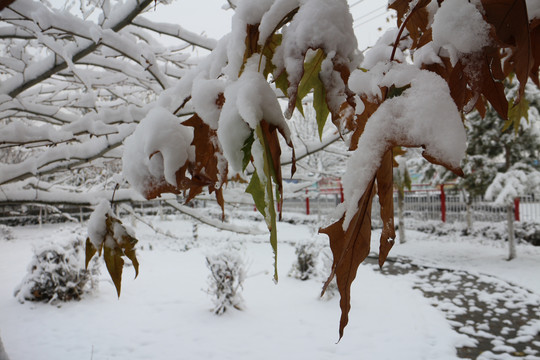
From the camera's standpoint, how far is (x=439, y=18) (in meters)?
0.42

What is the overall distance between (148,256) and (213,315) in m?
5.19

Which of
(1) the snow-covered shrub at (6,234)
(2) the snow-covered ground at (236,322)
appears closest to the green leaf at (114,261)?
(2) the snow-covered ground at (236,322)

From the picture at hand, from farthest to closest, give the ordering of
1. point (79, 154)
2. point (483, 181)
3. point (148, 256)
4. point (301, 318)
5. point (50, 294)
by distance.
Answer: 1. point (148, 256)
2. point (483, 181)
3. point (50, 294)
4. point (301, 318)
5. point (79, 154)

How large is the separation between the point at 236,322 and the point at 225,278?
798 millimetres

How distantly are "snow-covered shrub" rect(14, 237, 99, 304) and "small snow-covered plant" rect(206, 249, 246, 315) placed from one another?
2123 mm

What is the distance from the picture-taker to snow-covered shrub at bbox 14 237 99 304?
597cm

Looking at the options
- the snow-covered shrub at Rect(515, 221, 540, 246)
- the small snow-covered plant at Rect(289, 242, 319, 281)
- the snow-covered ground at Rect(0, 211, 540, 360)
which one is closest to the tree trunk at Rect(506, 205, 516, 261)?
the snow-covered ground at Rect(0, 211, 540, 360)

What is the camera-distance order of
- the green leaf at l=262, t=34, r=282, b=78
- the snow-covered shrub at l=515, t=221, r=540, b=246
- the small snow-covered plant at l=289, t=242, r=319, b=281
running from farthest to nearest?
1. the snow-covered shrub at l=515, t=221, r=540, b=246
2. the small snow-covered plant at l=289, t=242, r=319, b=281
3. the green leaf at l=262, t=34, r=282, b=78

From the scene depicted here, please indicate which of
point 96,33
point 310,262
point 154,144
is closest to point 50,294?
point 310,262

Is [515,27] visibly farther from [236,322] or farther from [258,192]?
[236,322]

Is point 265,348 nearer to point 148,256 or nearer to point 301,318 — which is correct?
point 301,318

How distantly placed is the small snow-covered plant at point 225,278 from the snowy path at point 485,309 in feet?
10.2

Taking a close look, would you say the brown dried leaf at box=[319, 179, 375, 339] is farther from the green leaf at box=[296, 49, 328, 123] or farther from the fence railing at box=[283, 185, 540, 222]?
the fence railing at box=[283, 185, 540, 222]

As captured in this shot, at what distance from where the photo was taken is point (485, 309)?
5.65 metres
